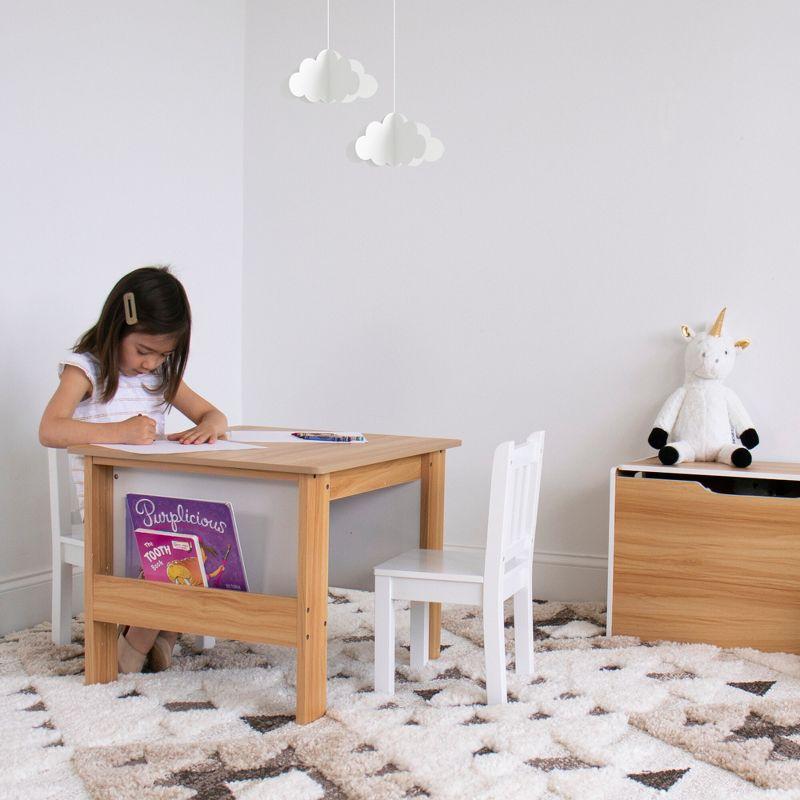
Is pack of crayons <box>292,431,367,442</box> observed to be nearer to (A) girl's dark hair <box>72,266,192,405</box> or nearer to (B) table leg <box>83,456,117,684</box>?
(A) girl's dark hair <box>72,266,192,405</box>

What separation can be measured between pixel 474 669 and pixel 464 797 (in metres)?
0.66

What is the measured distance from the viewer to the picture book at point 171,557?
1.97 metres

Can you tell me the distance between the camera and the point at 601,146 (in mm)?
2918

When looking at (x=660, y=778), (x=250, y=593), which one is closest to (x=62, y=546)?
(x=250, y=593)

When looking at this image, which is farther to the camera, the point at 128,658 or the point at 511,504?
the point at 128,658

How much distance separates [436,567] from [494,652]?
210mm

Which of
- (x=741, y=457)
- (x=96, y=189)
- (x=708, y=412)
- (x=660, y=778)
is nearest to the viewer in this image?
(x=660, y=778)

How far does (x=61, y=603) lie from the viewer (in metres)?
2.37

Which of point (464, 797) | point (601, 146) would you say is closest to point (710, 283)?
point (601, 146)

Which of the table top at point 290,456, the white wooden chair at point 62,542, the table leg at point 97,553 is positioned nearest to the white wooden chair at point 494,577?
the table top at point 290,456

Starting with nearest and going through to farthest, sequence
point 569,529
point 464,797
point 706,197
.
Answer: point 464,797
point 706,197
point 569,529

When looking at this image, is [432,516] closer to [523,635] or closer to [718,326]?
[523,635]

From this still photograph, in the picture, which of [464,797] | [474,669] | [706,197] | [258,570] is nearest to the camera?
[464,797]

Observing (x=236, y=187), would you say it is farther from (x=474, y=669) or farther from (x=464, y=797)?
(x=464, y=797)
